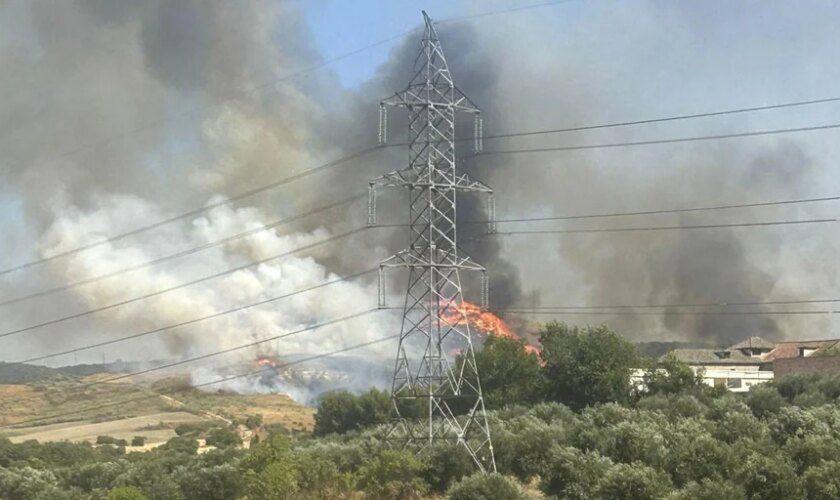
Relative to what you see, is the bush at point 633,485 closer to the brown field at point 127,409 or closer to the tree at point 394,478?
the tree at point 394,478

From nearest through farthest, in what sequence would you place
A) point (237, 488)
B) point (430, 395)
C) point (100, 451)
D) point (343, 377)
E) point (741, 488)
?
1. point (741, 488)
2. point (430, 395)
3. point (237, 488)
4. point (100, 451)
5. point (343, 377)

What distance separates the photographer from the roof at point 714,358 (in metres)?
128

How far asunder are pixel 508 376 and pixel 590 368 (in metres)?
9.46

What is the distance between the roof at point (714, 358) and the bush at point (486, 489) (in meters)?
90.6

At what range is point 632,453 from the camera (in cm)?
4762

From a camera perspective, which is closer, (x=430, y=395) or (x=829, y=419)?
(x=430, y=395)

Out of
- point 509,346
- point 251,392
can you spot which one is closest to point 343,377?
point 251,392

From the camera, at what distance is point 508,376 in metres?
90.2

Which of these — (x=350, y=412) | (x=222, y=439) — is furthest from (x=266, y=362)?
(x=350, y=412)

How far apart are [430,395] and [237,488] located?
49.4ft

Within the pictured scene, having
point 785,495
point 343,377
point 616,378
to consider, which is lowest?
point 785,495

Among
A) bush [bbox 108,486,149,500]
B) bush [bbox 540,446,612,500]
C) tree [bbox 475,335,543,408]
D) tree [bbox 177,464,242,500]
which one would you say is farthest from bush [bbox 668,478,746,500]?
tree [bbox 475,335,543,408]

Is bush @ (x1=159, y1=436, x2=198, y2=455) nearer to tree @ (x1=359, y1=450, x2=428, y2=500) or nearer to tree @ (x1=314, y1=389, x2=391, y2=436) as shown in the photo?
tree @ (x1=314, y1=389, x2=391, y2=436)

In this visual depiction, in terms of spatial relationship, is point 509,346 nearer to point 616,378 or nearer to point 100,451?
point 616,378
